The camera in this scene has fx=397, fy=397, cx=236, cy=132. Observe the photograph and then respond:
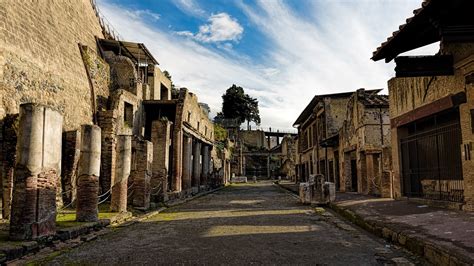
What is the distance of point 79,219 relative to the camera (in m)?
9.05

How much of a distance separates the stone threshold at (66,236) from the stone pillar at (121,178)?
1.36ft

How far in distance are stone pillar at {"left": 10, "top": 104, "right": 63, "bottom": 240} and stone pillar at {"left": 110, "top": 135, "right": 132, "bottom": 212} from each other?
386 centimetres

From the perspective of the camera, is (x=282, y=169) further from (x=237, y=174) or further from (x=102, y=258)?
(x=102, y=258)

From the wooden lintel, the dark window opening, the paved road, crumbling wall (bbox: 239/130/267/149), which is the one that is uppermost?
crumbling wall (bbox: 239/130/267/149)

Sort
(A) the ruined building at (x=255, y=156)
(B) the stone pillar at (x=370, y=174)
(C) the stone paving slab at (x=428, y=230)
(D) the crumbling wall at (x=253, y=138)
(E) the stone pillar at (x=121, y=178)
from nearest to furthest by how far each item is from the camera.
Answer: (C) the stone paving slab at (x=428, y=230)
(E) the stone pillar at (x=121, y=178)
(B) the stone pillar at (x=370, y=174)
(A) the ruined building at (x=255, y=156)
(D) the crumbling wall at (x=253, y=138)

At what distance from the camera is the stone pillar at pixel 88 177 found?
9102 mm

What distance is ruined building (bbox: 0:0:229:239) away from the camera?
23.2 feet

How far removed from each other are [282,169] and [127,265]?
184 feet

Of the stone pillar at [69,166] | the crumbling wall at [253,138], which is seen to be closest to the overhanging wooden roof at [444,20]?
the stone pillar at [69,166]

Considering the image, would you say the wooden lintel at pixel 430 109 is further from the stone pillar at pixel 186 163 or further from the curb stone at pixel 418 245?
the stone pillar at pixel 186 163

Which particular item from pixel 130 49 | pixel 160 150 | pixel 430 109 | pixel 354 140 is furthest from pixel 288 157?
pixel 430 109

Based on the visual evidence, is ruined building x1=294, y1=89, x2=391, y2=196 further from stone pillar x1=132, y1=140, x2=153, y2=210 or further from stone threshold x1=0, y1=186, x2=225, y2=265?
stone threshold x1=0, y1=186, x2=225, y2=265

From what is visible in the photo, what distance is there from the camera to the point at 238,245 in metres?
6.60

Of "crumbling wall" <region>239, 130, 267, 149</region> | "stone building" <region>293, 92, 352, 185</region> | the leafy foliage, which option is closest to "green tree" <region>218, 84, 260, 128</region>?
"crumbling wall" <region>239, 130, 267, 149</region>
